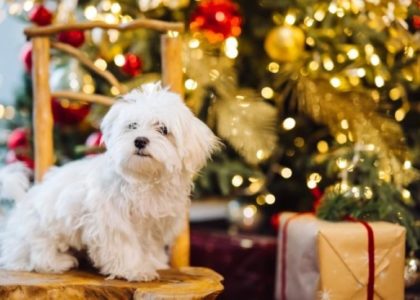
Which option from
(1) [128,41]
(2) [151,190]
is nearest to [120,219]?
(2) [151,190]

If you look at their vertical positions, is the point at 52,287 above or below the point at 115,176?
below

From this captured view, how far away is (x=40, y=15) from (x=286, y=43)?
0.90m

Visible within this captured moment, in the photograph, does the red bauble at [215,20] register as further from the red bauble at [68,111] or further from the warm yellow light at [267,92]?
the red bauble at [68,111]

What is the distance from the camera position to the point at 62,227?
1.82 metres

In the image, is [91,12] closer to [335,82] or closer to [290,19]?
[290,19]

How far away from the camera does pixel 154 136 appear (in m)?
1.68

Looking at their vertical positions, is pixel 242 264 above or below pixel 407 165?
below

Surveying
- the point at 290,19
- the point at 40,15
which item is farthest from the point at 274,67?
the point at 40,15

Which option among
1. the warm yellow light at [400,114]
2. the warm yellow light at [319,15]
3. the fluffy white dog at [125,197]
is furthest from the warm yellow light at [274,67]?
the fluffy white dog at [125,197]

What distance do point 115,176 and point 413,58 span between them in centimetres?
125

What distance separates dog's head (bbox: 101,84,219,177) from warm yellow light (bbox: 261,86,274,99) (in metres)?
0.93

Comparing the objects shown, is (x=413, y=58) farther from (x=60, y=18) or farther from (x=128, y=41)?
(x=60, y=18)

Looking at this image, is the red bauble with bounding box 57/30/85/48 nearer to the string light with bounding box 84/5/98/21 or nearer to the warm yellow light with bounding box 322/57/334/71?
the string light with bounding box 84/5/98/21

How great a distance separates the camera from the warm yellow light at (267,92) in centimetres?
270
